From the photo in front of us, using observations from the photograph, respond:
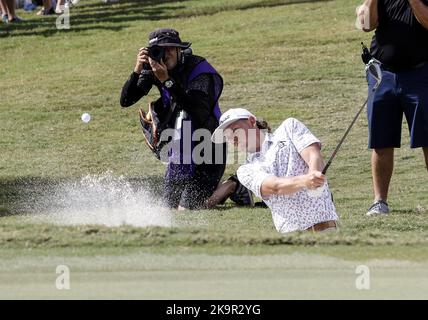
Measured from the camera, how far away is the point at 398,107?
902cm

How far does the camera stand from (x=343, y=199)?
10.4 m

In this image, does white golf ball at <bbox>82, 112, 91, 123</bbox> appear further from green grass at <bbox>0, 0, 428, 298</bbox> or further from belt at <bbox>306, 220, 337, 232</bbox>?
belt at <bbox>306, 220, 337, 232</bbox>

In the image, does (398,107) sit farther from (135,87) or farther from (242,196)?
(135,87)

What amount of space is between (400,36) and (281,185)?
2.62m

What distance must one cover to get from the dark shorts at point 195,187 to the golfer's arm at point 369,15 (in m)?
2.11

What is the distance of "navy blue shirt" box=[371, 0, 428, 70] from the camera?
347 inches

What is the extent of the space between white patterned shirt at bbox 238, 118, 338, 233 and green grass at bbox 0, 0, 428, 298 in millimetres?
254

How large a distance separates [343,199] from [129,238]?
3904 millimetres

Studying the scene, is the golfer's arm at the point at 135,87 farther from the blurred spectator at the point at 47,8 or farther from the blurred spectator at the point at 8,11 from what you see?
the blurred spectator at the point at 47,8

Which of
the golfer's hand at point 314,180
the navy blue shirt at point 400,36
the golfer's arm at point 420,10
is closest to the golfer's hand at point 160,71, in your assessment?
the navy blue shirt at point 400,36

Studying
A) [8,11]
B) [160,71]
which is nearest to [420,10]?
[160,71]

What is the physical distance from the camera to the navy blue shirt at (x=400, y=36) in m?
8.82
